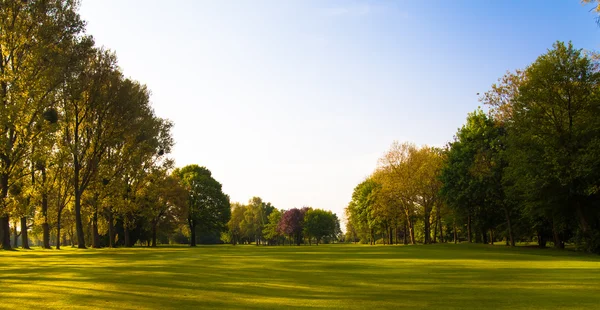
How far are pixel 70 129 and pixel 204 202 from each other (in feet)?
177

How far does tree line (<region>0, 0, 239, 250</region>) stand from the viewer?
145 ft

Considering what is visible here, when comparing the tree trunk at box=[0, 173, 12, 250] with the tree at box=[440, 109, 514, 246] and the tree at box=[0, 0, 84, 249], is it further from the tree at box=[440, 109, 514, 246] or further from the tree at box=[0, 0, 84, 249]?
the tree at box=[440, 109, 514, 246]

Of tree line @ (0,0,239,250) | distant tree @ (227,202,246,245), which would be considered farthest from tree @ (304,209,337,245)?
tree line @ (0,0,239,250)

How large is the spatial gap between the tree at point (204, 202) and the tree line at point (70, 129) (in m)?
21.5

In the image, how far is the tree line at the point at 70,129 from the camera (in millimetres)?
44219

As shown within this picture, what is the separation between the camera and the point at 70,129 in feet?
192

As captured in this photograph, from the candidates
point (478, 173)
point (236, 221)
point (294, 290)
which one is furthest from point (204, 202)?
point (294, 290)

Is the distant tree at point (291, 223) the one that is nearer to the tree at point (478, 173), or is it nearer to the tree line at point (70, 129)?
the tree line at point (70, 129)

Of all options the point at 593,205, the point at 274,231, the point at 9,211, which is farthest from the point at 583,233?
the point at 274,231

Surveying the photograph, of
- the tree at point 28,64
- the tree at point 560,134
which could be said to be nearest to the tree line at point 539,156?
the tree at point 560,134

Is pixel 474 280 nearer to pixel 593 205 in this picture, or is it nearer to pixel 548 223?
pixel 593 205

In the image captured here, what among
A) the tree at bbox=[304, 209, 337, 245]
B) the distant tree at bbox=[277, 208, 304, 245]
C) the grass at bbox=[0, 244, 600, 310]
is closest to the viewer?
the grass at bbox=[0, 244, 600, 310]

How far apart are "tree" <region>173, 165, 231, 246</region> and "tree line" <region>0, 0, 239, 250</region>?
2152cm

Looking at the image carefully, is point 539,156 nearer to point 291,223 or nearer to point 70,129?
point 70,129
